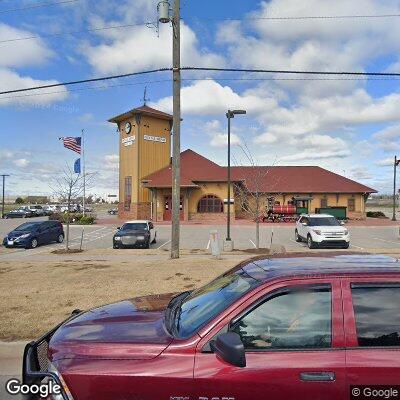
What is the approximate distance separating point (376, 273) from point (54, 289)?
7.52 meters

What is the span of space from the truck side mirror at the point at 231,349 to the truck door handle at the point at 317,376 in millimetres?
368

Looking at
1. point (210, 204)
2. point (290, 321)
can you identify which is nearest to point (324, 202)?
point (210, 204)

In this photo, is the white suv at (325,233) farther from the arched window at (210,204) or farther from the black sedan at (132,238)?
the arched window at (210,204)

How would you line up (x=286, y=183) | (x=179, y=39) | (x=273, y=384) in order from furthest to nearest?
1. (x=286, y=183)
2. (x=179, y=39)
3. (x=273, y=384)

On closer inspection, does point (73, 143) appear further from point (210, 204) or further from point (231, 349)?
point (231, 349)

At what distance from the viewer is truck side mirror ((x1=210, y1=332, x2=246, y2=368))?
2488 mm

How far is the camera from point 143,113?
1678 inches

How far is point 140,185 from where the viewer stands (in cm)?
4281

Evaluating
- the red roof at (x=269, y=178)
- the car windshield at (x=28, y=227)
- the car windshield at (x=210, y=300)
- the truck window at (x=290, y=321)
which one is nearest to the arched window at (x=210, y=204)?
the red roof at (x=269, y=178)

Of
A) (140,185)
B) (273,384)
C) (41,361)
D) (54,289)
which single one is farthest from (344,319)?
(140,185)

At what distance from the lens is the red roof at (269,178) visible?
1654 inches

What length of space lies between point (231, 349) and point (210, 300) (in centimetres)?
81

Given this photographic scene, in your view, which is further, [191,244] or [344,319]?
[191,244]

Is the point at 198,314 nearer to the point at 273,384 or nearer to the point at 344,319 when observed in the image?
the point at 273,384
